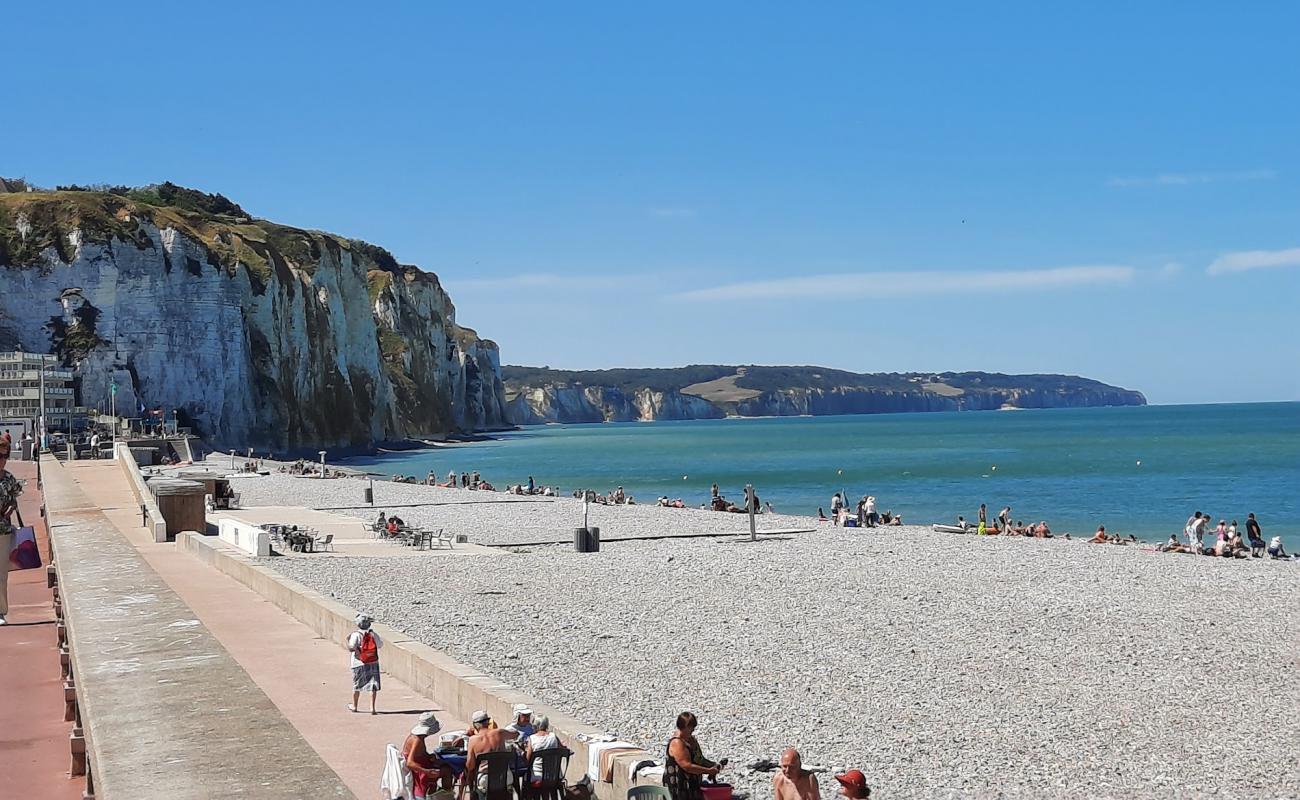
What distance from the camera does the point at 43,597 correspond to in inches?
742

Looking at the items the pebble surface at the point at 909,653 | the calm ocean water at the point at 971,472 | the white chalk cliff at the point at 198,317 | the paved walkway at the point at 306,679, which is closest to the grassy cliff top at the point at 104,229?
the white chalk cliff at the point at 198,317

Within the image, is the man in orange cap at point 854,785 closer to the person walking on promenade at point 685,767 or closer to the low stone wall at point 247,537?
→ the person walking on promenade at point 685,767

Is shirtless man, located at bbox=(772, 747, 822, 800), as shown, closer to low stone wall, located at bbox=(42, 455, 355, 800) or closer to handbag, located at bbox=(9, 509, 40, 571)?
low stone wall, located at bbox=(42, 455, 355, 800)

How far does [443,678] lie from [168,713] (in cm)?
214

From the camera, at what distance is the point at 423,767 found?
744cm

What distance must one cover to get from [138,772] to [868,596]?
1465 cm

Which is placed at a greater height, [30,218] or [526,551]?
[30,218]

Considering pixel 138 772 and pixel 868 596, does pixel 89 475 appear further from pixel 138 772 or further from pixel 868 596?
pixel 138 772

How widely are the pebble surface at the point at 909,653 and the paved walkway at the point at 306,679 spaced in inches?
82.1

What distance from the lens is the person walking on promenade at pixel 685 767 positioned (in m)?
7.74

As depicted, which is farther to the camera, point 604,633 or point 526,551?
point 526,551

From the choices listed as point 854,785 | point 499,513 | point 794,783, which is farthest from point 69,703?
point 499,513

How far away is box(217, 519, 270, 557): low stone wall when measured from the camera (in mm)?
22797

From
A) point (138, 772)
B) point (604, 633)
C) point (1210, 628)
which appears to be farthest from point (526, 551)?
point (138, 772)
